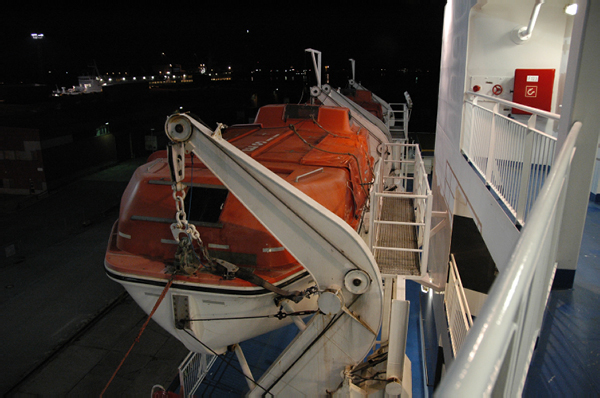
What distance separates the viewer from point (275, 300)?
12.0ft

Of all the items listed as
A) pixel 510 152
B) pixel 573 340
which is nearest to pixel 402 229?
pixel 510 152

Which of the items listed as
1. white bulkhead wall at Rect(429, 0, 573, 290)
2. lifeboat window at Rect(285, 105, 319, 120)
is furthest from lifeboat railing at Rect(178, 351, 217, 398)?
white bulkhead wall at Rect(429, 0, 573, 290)

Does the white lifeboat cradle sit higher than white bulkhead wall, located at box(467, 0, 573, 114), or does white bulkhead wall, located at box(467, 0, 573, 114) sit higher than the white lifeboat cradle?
white bulkhead wall, located at box(467, 0, 573, 114)

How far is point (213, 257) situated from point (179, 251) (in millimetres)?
362

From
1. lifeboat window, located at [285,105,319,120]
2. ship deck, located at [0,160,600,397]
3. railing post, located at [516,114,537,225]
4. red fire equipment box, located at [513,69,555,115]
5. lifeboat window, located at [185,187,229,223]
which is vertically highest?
red fire equipment box, located at [513,69,555,115]

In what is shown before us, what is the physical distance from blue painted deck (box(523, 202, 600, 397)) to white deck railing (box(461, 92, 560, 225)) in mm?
852

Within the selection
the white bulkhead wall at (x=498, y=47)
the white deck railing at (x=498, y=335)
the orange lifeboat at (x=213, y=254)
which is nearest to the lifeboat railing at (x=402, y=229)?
the orange lifeboat at (x=213, y=254)

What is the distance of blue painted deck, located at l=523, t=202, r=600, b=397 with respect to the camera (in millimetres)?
2566

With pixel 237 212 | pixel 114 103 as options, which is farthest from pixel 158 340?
pixel 114 103

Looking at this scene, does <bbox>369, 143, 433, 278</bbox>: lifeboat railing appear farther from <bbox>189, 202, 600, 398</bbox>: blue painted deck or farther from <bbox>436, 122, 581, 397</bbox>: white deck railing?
<bbox>436, 122, 581, 397</bbox>: white deck railing

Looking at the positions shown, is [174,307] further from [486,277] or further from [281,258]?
[486,277]

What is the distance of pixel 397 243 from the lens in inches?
195

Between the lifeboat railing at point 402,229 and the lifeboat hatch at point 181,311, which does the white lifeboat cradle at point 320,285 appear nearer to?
the lifeboat hatch at point 181,311

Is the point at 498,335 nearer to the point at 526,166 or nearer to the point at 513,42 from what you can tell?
the point at 526,166
